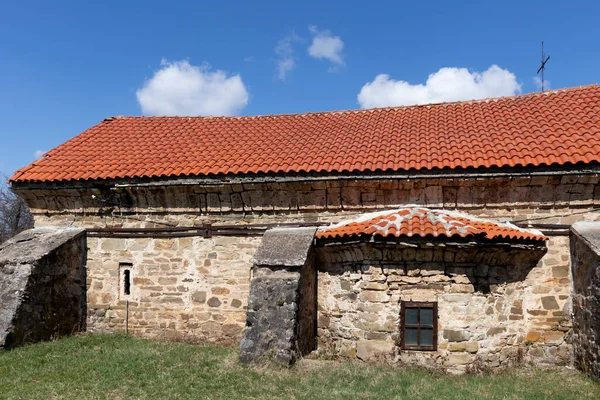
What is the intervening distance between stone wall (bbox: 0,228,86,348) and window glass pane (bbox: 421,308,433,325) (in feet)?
22.1

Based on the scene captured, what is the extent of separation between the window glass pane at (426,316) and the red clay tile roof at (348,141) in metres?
2.37

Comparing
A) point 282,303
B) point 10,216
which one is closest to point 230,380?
point 282,303

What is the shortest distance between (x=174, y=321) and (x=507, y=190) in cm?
662

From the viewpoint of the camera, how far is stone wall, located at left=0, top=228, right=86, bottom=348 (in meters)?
8.29

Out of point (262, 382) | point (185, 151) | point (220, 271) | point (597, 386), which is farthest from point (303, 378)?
point (185, 151)

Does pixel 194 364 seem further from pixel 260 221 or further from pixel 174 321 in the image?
pixel 260 221

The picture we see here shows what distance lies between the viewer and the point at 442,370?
6.97m

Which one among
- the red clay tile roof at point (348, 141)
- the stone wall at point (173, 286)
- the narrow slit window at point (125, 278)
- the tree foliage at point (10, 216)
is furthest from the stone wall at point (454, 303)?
the tree foliage at point (10, 216)

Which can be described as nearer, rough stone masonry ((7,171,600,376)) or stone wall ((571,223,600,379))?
stone wall ((571,223,600,379))

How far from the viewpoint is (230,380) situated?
20.6 feet

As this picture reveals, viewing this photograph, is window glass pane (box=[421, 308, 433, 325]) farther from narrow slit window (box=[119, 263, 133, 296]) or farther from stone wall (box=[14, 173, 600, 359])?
narrow slit window (box=[119, 263, 133, 296])

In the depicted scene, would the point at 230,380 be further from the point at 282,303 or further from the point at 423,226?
the point at 423,226

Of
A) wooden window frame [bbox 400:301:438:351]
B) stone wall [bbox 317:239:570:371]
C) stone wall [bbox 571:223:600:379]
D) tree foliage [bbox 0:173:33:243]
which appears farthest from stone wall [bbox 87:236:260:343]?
tree foliage [bbox 0:173:33:243]

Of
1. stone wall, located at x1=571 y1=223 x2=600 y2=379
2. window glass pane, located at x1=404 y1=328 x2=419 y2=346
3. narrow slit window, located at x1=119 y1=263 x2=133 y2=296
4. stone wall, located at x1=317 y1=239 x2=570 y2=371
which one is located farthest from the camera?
narrow slit window, located at x1=119 y1=263 x2=133 y2=296
